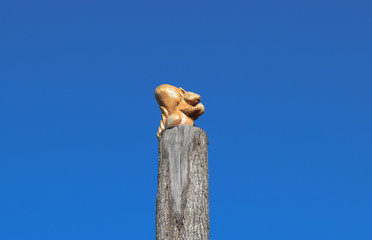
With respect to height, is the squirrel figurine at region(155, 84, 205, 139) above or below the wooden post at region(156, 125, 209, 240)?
above

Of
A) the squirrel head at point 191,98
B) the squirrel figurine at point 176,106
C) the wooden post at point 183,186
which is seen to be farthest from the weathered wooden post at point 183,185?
the squirrel head at point 191,98

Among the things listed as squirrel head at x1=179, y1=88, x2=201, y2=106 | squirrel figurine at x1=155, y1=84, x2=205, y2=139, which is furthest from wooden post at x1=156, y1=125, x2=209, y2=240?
squirrel head at x1=179, y1=88, x2=201, y2=106

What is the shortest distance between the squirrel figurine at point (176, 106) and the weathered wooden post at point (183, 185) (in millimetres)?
213

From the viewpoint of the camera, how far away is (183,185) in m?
4.18

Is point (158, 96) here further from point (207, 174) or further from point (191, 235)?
point (191, 235)

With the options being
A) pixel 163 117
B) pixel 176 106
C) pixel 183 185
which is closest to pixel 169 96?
pixel 176 106

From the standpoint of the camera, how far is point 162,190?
13.8 feet

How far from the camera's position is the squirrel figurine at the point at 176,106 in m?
4.88

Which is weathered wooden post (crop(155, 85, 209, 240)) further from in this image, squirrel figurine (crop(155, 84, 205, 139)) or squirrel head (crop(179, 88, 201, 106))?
squirrel head (crop(179, 88, 201, 106))

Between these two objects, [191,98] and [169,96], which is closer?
[191,98]

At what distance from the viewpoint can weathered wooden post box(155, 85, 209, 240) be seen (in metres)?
4.03

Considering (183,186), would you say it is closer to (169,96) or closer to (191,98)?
(191,98)

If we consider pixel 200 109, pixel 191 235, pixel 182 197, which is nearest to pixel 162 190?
pixel 182 197

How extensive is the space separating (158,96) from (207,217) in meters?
1.58
